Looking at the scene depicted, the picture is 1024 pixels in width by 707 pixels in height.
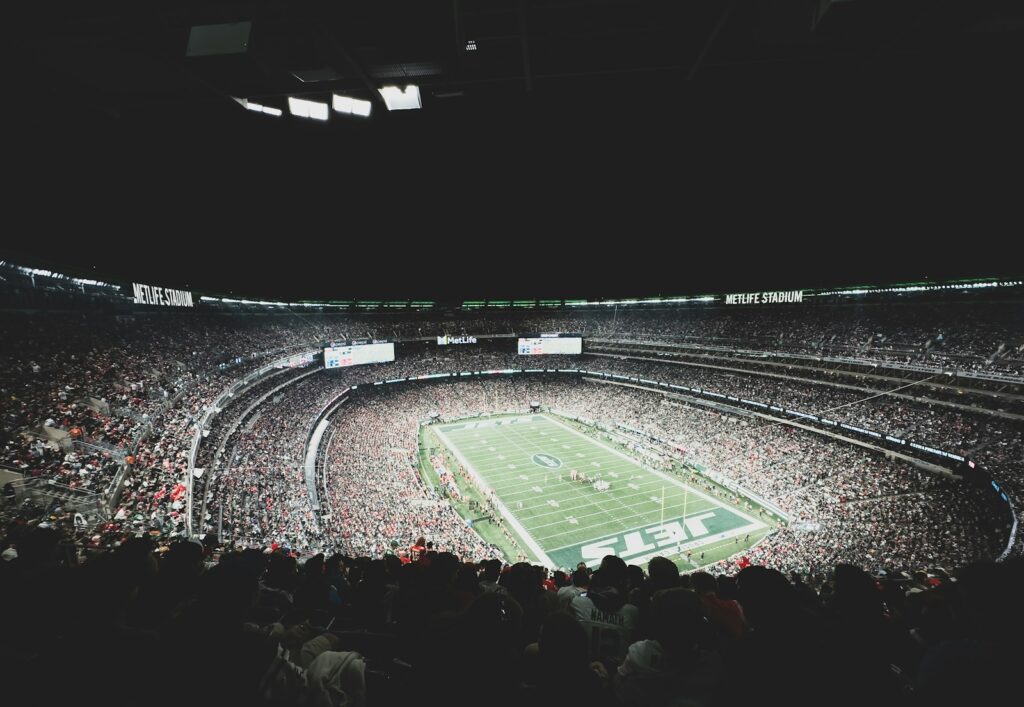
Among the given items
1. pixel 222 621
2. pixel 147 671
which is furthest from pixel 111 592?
pixel 222 621

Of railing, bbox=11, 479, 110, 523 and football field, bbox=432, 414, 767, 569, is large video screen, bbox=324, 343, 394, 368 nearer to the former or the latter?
football field, bbox=432, 414, 767, 569

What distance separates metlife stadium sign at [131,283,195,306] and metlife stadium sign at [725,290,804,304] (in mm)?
47144

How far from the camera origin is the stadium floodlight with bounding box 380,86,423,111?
4.10 m

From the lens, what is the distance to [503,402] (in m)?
50.0

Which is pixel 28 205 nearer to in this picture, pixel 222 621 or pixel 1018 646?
pixel 222 621

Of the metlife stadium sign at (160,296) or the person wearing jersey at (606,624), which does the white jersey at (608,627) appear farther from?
the metlife stadium sign at (160,296)

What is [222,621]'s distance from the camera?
1.91 m

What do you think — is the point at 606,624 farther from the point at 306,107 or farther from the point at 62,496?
the point at 62,496

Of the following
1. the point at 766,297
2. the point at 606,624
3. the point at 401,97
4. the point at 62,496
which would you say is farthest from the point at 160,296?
the point at 766,297

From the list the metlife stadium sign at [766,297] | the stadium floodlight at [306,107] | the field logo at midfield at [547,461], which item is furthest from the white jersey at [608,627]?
the metlife stadium sign at [766,297]

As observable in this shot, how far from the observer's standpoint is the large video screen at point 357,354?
Answer: 43.5 m

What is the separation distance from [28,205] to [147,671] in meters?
15.4

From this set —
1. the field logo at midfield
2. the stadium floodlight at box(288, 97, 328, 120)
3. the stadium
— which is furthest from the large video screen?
the stadium floodlight at box(288, 97, 328, 120)

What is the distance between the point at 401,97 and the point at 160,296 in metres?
25.2
